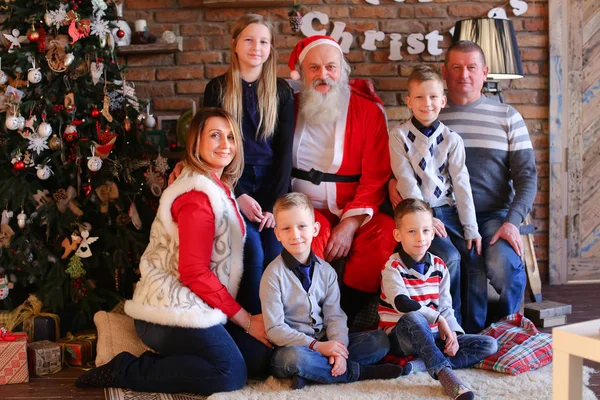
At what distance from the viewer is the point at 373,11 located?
4.50 meters

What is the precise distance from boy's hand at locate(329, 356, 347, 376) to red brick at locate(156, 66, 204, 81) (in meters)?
2.27

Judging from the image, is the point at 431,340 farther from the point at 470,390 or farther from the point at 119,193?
the point at 119,193

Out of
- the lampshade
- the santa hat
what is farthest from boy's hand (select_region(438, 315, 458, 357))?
the lampshade

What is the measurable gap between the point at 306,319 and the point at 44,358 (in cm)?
115

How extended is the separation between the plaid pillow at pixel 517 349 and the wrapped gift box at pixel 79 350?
1.70 m

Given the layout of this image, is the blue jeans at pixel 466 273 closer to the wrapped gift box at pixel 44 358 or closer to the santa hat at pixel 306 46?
the santa hat at pixel 306 46

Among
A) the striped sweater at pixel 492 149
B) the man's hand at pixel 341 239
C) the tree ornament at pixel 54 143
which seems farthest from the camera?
the striped sweater at pixel 492 149

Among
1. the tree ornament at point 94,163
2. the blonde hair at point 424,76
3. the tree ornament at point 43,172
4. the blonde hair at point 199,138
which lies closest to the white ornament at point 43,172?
the tree ornament at point 43,172

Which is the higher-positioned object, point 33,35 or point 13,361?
point 33,35

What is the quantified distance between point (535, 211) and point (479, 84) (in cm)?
134

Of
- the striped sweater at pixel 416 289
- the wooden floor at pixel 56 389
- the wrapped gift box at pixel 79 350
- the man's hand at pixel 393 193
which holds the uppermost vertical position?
the man's hand at pixel 393 193

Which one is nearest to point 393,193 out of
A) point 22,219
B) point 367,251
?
point 367,251

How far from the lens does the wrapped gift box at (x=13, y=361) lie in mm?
2973

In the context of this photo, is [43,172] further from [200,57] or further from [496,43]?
[496,43]
